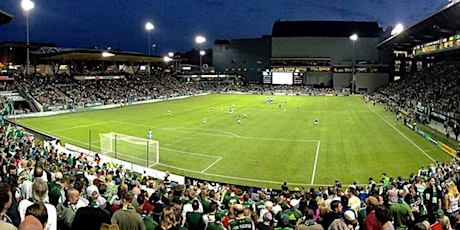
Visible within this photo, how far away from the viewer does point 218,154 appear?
3044 cm

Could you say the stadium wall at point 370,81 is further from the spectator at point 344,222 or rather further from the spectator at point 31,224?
the spectator at point 31,224

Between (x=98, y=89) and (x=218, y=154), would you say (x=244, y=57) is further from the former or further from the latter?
(x=218, y=154)

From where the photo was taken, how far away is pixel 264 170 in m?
25.7

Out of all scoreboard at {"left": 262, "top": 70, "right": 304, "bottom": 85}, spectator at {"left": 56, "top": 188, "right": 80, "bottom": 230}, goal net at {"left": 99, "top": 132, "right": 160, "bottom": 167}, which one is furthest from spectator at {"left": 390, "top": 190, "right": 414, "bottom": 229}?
scoreboard at {"left": 262, "top": 70, "right": 304, "bottom": 85}

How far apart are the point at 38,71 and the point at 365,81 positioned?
7967 centimetres

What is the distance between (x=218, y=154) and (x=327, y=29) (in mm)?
106098

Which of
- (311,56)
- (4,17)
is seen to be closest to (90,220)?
(4,17)

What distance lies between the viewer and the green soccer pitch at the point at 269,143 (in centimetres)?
2527

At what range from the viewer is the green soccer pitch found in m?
25.3

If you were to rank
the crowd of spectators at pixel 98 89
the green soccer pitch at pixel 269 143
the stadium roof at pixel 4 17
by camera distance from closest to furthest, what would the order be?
1. the stadium roof at pixel 4 17
2. the green soccer pitch at pixel 269 143
3. the crowd of spectators at pixel 98 89

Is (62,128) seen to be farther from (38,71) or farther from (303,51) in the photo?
(303,51)

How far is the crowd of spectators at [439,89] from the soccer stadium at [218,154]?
1.21 ft

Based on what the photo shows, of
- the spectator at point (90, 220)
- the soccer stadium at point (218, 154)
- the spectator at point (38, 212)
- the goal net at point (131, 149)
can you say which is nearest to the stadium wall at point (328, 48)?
the soccer stadium at point (218, 154)

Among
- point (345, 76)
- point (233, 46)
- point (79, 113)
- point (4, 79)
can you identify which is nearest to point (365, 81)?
point (345, 76)
